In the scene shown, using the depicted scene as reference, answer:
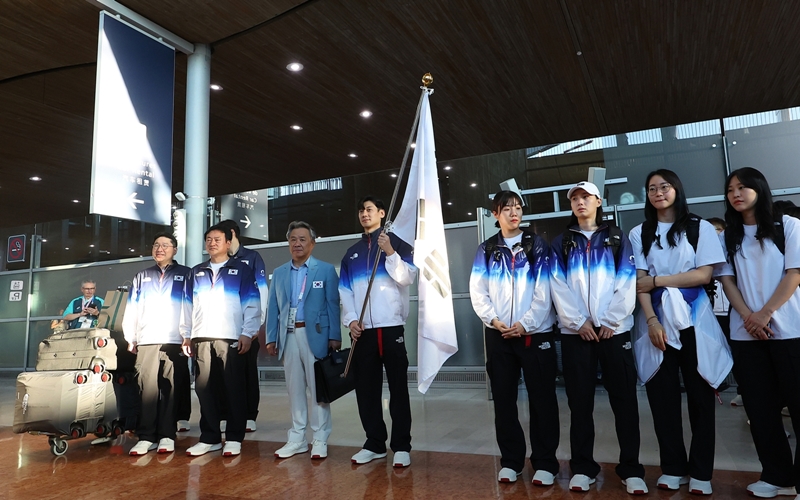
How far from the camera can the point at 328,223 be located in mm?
8969

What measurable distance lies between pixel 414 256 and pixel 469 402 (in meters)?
3.46

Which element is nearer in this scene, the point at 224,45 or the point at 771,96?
the point at 224,45

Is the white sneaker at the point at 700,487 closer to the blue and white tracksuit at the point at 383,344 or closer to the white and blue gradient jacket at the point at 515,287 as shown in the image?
the white and blue gradient jacket at the point at 515,287

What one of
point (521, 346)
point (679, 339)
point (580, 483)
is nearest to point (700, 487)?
point (580, 483)

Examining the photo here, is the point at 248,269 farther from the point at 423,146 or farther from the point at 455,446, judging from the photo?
the point at 455,446

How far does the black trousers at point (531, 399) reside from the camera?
132 inches

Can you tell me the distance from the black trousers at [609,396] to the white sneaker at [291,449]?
2.02 metres

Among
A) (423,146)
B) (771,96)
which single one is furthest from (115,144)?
(771,96)

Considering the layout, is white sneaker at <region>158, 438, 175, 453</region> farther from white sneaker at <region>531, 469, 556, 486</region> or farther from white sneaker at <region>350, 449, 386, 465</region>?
white sneaker at <region>531, 469, 556, 486</region>

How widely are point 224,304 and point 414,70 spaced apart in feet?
14.6

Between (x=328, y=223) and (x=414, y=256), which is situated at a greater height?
Result: (x=328, y=223)

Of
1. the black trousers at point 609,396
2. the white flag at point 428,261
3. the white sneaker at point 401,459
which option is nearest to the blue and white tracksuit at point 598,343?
the black trousers at point 609,396

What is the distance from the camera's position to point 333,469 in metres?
3.77

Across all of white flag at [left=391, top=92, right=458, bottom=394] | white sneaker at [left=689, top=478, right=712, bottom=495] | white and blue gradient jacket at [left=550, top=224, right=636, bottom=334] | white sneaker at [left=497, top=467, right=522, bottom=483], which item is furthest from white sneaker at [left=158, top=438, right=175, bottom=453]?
white sneaker at [left=689, top=478, right=712, bottom=495]
